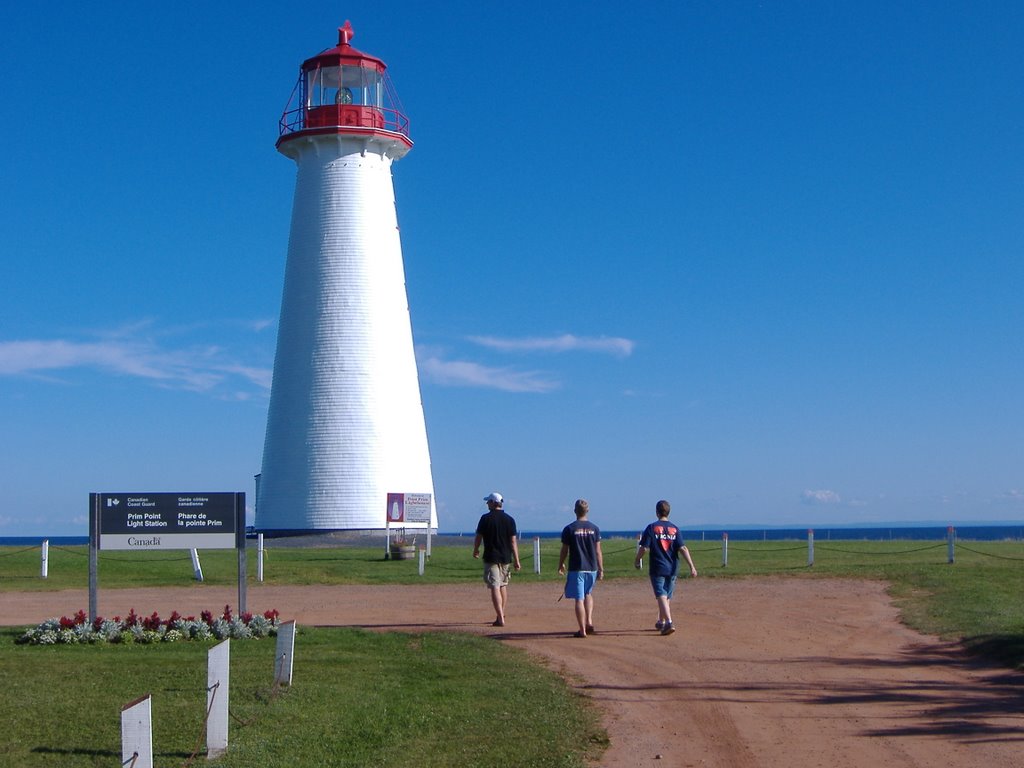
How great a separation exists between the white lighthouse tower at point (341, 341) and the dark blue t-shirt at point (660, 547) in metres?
20.3

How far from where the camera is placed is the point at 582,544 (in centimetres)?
1536

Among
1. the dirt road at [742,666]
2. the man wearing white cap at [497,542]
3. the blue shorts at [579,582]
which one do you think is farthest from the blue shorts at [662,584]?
the man wearing white cap at [497,542]

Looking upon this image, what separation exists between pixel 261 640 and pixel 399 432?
20701mm

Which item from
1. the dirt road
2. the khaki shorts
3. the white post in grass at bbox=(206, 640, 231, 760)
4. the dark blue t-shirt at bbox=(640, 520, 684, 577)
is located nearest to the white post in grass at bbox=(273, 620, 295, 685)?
the white post in grass at bbox=(206, 640, 231, 760)

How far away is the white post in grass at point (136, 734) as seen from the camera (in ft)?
24.8

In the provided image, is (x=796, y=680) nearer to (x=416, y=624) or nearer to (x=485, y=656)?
(x=485, y=656)

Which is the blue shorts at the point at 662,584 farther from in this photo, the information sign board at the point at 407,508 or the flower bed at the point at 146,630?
the information sign board at the point at 407,508

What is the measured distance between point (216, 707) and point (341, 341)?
26.4m

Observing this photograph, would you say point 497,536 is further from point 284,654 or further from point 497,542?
point 284,654

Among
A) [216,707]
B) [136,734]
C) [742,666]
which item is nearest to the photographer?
[136,734]

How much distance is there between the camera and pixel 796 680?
483 inches

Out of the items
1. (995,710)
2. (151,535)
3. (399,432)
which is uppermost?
(399,432)

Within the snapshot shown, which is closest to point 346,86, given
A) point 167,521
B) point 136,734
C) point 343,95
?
point 343,95

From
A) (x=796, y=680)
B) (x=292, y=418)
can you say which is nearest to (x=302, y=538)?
(x=292, y=418)
